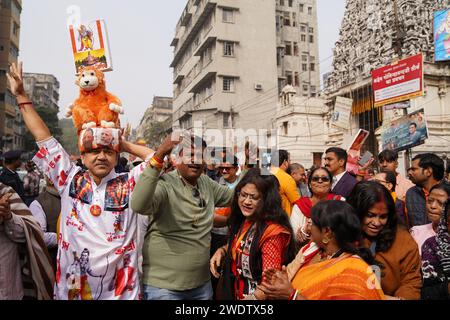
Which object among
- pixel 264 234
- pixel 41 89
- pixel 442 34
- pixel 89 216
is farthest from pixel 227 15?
pixel 41 89

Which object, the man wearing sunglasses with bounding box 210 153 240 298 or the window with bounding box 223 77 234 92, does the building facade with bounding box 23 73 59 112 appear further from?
the man wearing sunglasses with bounding box 210 153 240 298

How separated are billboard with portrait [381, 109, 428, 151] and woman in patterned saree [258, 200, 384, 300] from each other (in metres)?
8.96

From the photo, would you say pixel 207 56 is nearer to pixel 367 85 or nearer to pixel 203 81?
pixel 203 81

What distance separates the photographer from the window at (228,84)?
31.3 m

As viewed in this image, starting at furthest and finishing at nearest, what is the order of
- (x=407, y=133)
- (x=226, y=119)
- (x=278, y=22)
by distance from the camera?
1. (x=278, y=22)
2. (x=226, y=119)
3. (x=407, y=133)

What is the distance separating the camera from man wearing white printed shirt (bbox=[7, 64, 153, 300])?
2297 mm

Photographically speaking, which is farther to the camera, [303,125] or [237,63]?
[237,63]

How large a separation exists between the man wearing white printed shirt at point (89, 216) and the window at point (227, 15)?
104 ft

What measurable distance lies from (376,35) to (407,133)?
19.9 m

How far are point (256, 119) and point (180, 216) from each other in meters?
30.4

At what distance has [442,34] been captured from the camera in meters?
20.1

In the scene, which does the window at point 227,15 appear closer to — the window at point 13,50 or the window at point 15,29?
the window at point 15,29

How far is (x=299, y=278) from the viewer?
212 centimetres

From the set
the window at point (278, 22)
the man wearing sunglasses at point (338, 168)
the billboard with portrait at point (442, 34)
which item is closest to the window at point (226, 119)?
the window at point (278, 22)
